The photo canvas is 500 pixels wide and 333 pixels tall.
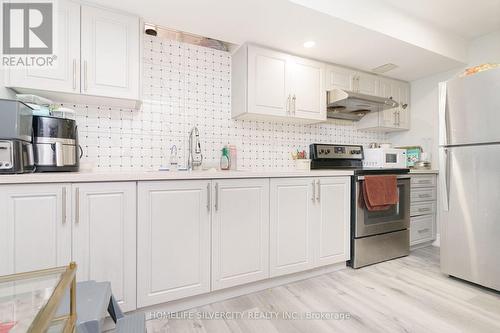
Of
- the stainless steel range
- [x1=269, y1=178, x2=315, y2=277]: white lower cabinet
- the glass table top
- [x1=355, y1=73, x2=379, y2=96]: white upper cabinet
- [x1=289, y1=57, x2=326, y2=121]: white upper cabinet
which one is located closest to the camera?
the glass table top

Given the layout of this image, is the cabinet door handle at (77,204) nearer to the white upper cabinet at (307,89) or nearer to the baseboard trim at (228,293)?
the baseboard trim at (228,293)

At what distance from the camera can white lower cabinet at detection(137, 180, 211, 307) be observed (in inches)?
58.4

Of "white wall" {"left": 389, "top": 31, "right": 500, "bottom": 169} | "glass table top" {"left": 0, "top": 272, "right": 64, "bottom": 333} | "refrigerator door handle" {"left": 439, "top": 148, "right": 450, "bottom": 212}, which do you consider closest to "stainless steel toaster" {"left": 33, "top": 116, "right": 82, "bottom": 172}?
"glass table top" {"left": 0, "top": 272, "right": 64, "bottom": 333}

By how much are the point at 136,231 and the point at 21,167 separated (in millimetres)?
668

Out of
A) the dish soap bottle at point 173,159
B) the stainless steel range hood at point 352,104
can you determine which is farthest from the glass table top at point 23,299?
the stainless steel range hood at point 352,104

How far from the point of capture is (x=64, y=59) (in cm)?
160

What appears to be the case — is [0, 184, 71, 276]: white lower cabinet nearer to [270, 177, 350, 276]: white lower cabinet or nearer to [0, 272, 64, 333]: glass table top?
[0, 272, 64, 333]: glass table top

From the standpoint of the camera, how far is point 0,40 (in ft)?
4.87

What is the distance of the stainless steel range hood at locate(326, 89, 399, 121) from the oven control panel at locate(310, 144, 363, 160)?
43 cm

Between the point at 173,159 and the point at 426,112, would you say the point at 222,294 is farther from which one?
the point at 426,112

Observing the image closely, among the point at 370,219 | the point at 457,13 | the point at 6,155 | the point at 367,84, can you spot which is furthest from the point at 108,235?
the point at 457,13

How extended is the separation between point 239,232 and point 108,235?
33.4 inches

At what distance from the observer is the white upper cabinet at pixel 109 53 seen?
166 cm

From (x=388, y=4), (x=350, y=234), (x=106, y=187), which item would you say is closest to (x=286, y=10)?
(x=388, y=4)
